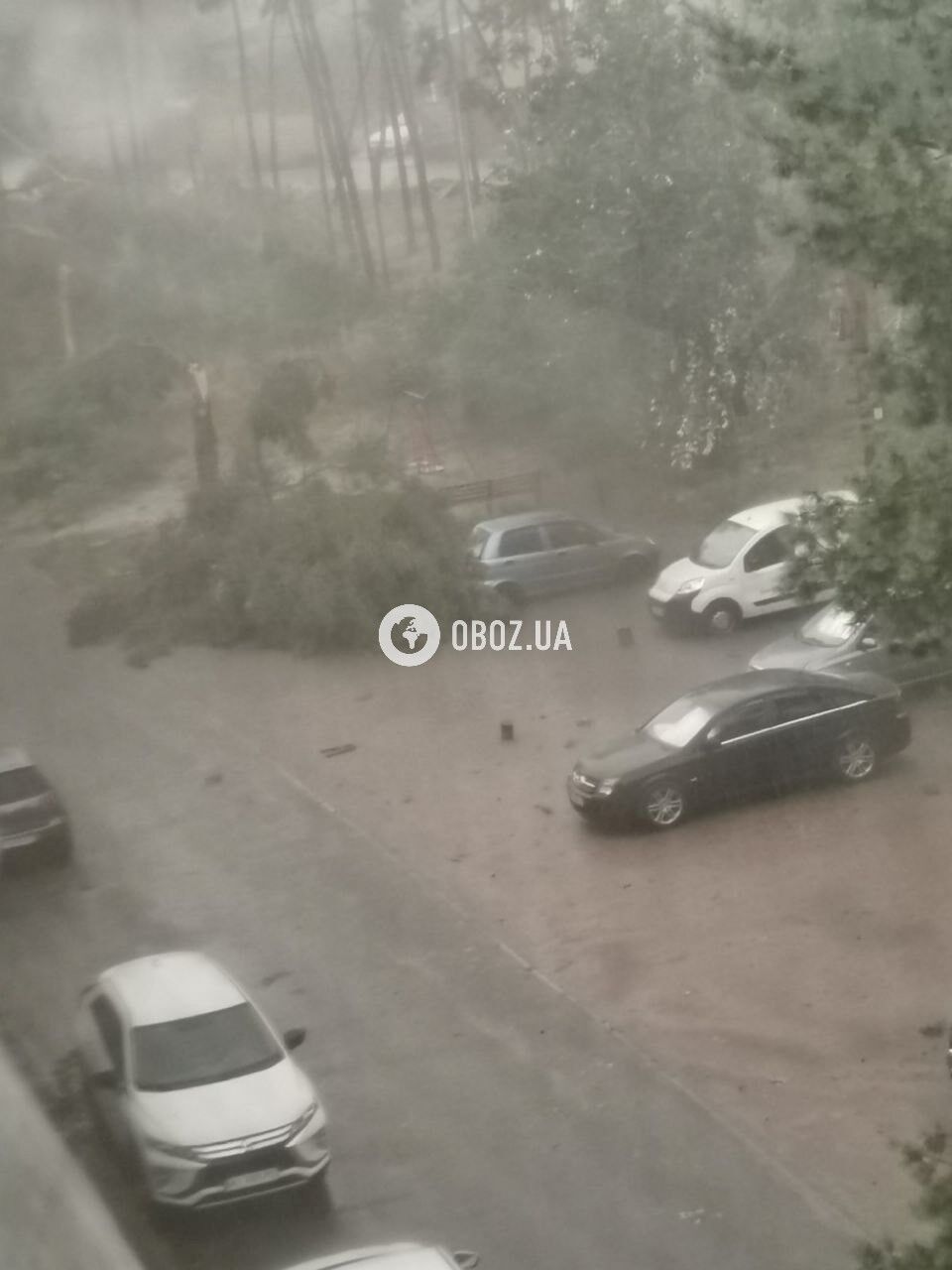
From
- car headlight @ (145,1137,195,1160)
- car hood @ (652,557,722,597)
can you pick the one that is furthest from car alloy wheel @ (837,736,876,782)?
car headlight @ (145,1137,195,1160)

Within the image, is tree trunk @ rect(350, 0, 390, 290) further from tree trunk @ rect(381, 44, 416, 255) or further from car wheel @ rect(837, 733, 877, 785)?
car wheel @ rect(837, 733, 877, 785)

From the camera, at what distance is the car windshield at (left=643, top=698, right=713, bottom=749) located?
573 centimetres

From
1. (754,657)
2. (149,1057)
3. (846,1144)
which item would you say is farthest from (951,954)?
(149,1057)

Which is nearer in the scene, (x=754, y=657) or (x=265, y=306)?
(x=265, y=306)

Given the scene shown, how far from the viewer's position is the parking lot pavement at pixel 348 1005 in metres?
3.57

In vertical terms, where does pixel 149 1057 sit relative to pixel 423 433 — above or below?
below

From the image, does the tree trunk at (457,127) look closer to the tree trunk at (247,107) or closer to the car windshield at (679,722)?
the tree trunk at (247,107)

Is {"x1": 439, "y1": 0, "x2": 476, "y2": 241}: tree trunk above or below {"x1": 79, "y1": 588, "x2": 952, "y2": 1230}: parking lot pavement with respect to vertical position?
above

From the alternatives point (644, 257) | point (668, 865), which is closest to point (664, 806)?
point (668, 865)

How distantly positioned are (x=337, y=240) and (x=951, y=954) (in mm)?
3856

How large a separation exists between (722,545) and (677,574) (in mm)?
288

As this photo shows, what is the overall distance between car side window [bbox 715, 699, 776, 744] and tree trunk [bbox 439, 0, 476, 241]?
2572 mm

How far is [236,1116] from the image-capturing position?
370 centimetres

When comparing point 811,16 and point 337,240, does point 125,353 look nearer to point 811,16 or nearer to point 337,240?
point 337,240
